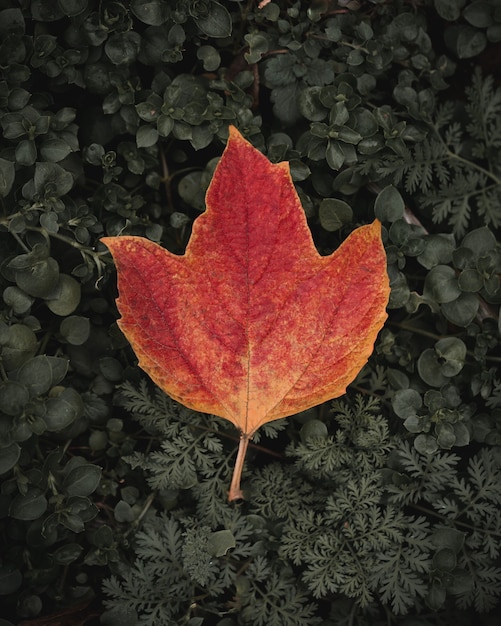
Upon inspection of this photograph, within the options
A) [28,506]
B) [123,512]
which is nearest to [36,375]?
[28,506]

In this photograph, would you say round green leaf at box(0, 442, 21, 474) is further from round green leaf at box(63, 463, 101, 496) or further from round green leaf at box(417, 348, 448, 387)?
round green leaf at box(417, 348, 448, 387)

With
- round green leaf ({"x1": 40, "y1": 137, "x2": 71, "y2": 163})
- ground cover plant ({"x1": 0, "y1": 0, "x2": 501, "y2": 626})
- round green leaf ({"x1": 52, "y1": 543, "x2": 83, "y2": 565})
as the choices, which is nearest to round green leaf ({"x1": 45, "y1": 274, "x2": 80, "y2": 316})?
ground cover plant ({"x1": 0, "y1": 0, "x2": 501, "y2": 626})

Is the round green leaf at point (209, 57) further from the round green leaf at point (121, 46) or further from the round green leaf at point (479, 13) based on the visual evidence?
the round green leaf at point (479, 13)

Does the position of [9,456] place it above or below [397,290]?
below

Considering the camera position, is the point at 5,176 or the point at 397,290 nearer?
the point at 5,176

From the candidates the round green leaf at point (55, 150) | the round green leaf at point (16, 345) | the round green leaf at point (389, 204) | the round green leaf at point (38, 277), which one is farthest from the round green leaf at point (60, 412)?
the round green leaf at point (389, 204)

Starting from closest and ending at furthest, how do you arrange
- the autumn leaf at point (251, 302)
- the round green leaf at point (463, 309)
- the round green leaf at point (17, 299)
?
1. the autumn leaf at point (251, 302)
2. the round green leaf at point (17, 299)
3. the round green leaf at point (463, 309)

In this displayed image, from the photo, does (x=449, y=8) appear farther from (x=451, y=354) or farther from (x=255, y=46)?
(x=451, y=354)
